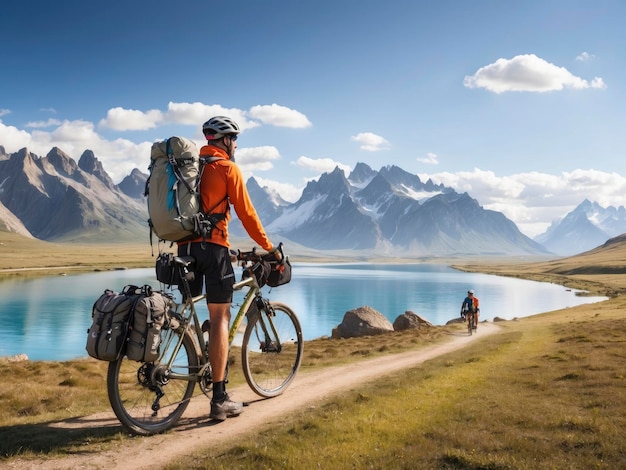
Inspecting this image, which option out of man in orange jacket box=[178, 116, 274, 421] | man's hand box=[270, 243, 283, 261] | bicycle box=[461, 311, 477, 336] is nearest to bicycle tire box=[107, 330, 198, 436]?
man in orange jacket box=[178, 116, 274, 421]

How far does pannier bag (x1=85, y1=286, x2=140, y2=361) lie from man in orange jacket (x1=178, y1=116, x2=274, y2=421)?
1318mm

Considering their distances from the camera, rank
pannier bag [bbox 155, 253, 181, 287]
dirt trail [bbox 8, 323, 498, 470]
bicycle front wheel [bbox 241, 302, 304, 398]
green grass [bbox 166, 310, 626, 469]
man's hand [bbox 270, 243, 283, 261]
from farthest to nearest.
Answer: bicycle front wheel [bbox 241, 302, 304, 398], man's hand [bbox 270, 243, 283, 261], pannier bag [bbox 155, 253, 181, 287], green grass [bbox 166, 310, 626, 469], dirt trail [bbox 8, 323, 498, 470]

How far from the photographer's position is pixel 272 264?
992 cm

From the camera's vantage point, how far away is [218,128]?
29.0 ft

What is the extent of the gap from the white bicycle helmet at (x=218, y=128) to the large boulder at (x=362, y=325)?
39.0 m

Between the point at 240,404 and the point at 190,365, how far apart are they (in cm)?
139

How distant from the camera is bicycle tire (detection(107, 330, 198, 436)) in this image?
293 inches

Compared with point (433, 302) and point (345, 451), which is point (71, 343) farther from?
point (433, 302)

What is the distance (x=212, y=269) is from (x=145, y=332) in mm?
1539

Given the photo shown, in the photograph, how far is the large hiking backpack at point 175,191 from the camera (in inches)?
306

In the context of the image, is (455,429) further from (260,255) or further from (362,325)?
(362,325)

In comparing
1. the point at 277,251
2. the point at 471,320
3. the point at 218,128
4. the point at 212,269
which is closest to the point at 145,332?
the point at 212,269

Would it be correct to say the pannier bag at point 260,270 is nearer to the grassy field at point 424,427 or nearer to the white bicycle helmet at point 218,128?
the white bicycle helmet at point 218,128

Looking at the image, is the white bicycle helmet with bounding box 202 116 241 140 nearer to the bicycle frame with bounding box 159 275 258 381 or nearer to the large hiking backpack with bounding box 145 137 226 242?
the large hiking backpack with bounding box 145 137 226 242
